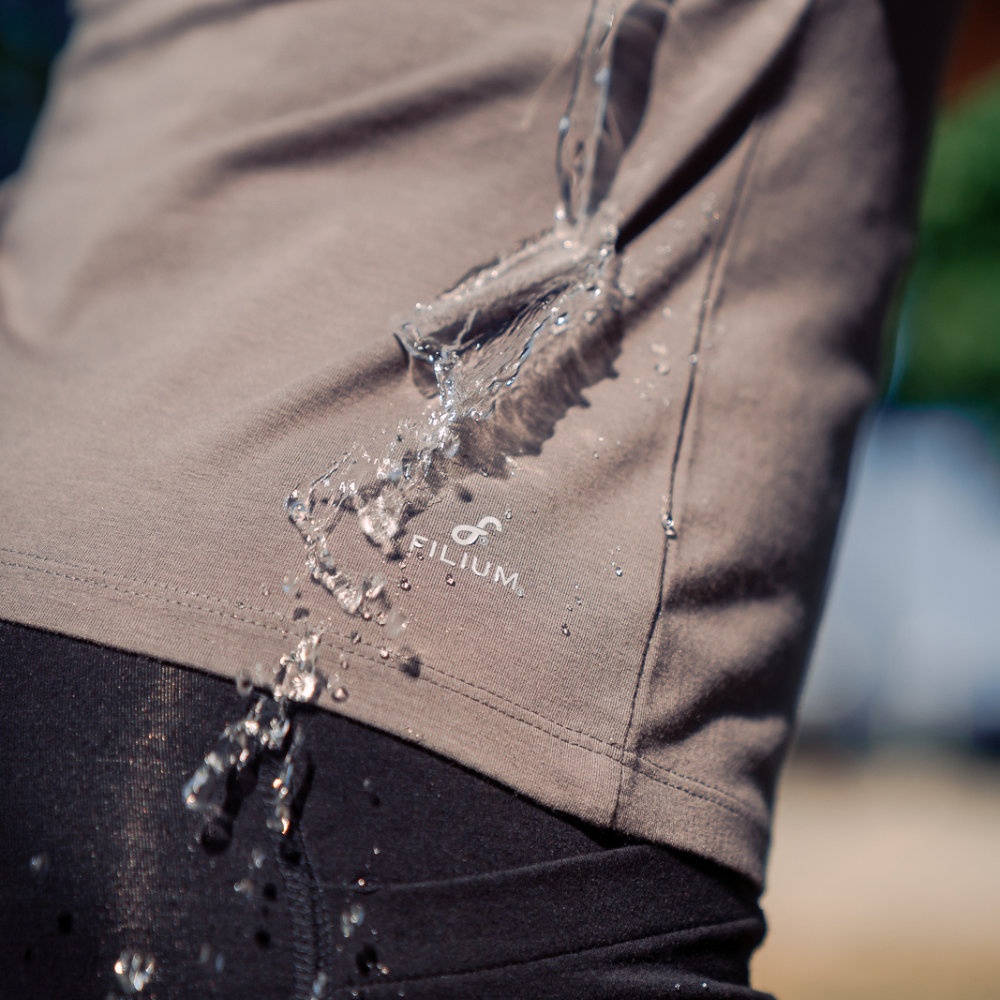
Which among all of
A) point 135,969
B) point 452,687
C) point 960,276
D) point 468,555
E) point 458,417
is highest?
point 960,276

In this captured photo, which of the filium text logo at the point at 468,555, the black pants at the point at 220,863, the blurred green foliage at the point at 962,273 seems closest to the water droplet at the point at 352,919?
the black pants at the point at 220,863

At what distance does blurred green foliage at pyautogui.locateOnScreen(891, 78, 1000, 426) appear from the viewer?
8672 mm

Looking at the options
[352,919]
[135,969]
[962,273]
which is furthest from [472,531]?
[962,273]

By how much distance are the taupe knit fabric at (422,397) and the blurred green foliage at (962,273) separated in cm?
918

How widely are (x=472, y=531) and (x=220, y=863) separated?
1.04 feet

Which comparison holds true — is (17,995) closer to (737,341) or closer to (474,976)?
(474,976)

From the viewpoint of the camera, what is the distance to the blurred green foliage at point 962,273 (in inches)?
341

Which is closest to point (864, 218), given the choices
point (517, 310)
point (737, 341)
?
point (737, 341)

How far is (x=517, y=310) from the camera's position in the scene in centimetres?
80

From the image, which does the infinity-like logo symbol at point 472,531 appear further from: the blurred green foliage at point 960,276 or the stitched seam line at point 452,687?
the blurred green foliage at point 960,276

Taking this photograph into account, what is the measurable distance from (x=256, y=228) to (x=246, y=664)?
447 mm

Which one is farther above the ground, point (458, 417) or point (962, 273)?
point (962, 273)

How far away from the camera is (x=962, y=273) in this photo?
365 inches

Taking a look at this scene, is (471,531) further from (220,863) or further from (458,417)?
(220,863)
